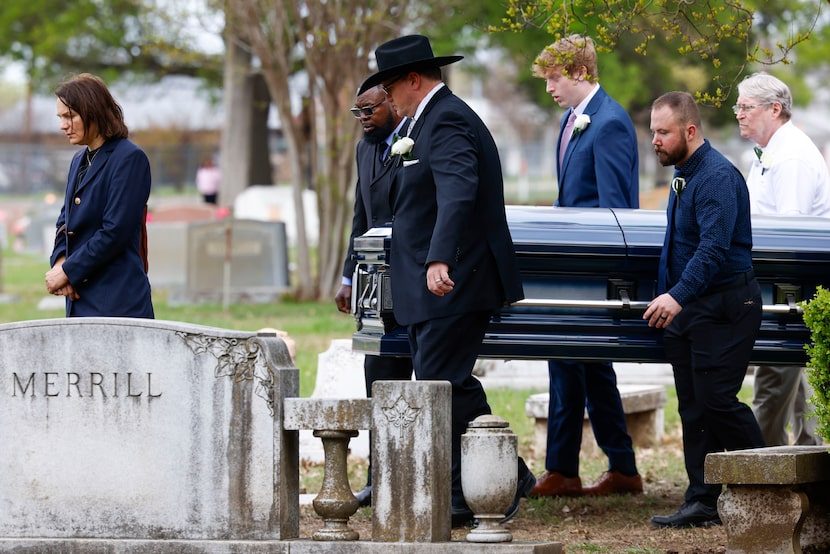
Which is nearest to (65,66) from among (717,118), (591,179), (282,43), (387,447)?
(282,43)

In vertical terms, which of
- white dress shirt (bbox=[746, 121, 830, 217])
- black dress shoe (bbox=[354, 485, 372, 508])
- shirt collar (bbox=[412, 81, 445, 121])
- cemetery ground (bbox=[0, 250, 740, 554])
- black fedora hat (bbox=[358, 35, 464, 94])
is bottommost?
cemetery ground (bbox=[0, 250, 740, 554])

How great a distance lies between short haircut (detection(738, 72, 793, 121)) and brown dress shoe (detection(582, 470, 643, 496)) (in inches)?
80.9

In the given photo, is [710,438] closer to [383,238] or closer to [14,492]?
[383,238]

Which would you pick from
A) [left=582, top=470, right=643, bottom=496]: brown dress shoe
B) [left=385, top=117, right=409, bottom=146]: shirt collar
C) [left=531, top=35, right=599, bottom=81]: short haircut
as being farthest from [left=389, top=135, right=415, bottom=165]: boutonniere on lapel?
[left=582, top=470, right=643, bottom=496]: brown dress shoe

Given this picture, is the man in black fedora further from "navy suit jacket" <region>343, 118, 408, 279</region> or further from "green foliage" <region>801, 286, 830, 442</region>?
"green foliage" <region>801, 286, 830, 442</region>

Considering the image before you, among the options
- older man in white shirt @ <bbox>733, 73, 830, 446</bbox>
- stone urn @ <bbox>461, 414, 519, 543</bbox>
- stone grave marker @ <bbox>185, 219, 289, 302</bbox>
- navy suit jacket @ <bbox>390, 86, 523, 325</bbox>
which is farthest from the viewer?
stone grave marker @ <bbox>185, 219, 289, 302</bbox>

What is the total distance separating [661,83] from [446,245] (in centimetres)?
3367

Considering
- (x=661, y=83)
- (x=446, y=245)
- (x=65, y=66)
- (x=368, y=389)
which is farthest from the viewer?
(x=661, y=83)

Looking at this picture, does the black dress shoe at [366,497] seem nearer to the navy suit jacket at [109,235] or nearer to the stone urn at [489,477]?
the navy suit jacket at [109,235]

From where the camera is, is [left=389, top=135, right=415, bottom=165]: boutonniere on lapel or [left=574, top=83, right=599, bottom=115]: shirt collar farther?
[left=574, top=83, right=599, bottom=115]: shirt collar

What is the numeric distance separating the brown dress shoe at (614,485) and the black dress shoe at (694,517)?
39.2 inches

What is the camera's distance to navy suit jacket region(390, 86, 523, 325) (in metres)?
6.05

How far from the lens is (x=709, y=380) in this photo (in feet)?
21.0

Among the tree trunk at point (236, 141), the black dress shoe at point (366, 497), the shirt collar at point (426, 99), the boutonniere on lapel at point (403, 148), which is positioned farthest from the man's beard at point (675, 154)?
the tree trunk at point (236, 141)
